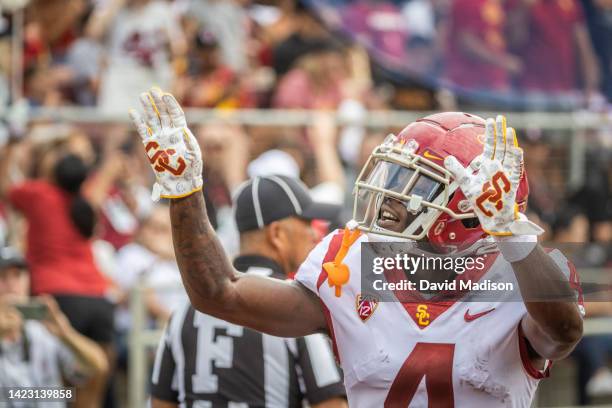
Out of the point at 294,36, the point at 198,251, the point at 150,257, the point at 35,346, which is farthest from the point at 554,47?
the point at 198,251

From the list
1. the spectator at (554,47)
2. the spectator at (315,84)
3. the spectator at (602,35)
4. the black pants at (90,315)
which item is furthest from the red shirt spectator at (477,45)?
the black pants at (90,315)

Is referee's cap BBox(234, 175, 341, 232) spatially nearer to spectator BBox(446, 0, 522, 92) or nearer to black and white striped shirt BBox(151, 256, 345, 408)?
black and white striped shirt BBox(151, 256, 345, 408)

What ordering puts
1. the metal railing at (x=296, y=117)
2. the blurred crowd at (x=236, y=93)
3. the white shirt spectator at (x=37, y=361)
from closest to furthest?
1. the white shirt spectator at (x=37, y=361)
2. the blurred crowd at (x=236, y=93)
3. the metal railing at (x=296, y=117)

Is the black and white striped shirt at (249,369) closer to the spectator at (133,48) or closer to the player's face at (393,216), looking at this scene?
the player's face at (393,216)

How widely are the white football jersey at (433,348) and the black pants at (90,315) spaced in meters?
3.80

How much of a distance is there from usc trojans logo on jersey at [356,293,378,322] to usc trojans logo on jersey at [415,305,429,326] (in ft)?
0.38

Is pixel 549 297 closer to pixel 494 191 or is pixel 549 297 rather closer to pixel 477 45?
pixel 494 191

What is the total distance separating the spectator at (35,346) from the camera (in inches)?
228

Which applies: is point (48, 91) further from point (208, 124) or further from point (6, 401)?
point (6, 401)

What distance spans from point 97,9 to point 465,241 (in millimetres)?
6757

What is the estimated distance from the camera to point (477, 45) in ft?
29.6

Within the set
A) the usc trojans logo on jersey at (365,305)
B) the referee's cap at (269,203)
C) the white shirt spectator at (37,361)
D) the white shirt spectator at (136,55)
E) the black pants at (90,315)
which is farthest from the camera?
the white shirt spectator at (136,55)

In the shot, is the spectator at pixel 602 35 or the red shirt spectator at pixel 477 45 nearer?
the red shirt spectator at pixel 477 45

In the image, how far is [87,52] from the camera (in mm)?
9102
